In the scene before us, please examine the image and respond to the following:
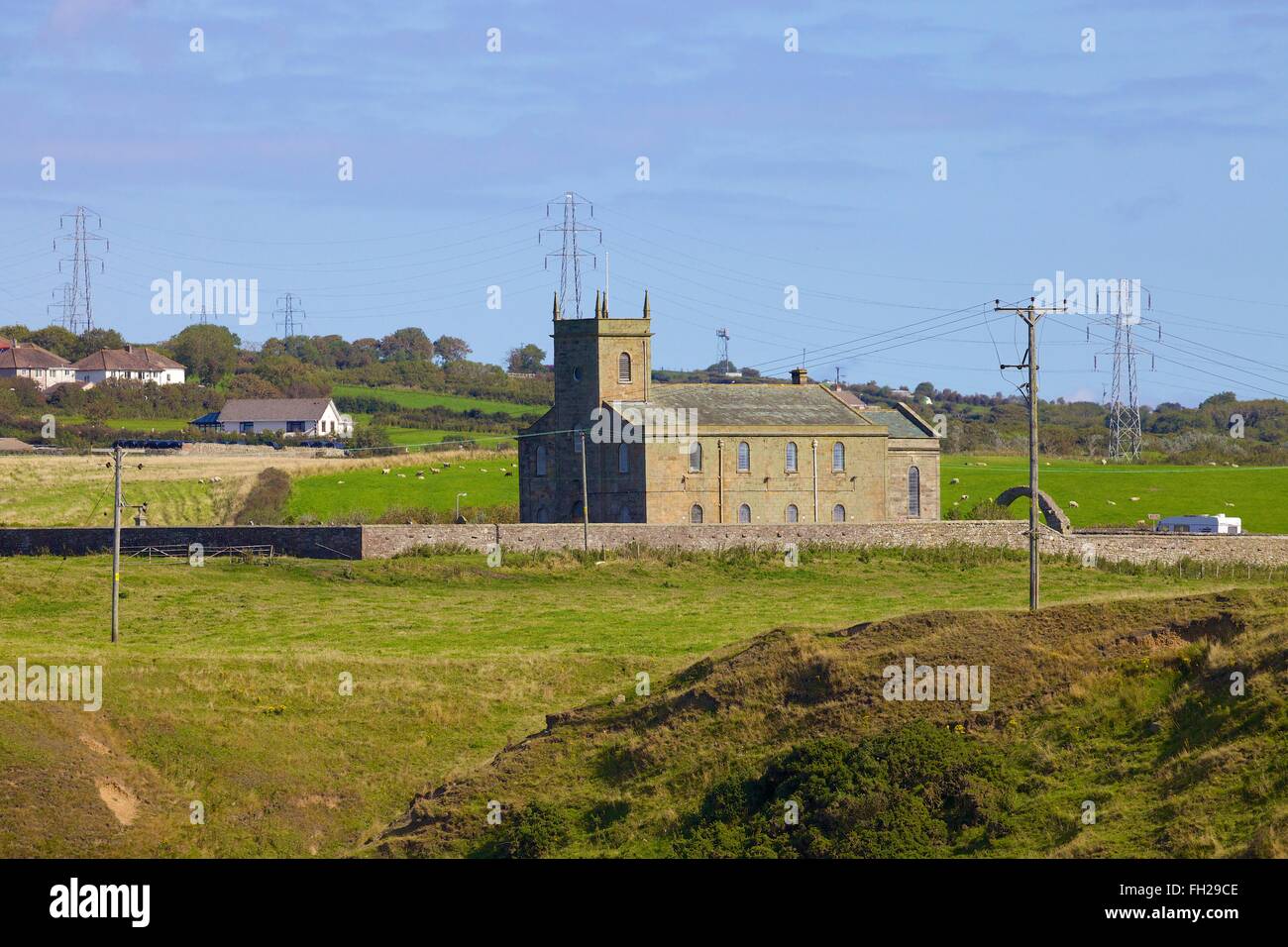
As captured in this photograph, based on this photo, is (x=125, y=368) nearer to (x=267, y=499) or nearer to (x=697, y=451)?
(x=267, y=499)

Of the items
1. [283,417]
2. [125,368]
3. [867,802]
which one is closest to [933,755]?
[867,802]

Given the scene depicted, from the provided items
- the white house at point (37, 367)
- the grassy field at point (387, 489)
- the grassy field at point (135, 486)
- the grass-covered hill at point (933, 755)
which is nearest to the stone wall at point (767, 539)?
the grassy field at point (387, 489)

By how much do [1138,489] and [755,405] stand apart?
2972cm

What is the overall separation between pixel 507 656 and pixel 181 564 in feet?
67.5

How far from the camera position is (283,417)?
131m

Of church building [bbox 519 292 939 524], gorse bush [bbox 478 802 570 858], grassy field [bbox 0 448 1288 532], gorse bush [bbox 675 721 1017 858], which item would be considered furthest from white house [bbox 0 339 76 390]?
gorse bush [bbox 675 721 1017 858]

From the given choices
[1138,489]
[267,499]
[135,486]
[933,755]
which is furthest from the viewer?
[1138,489]

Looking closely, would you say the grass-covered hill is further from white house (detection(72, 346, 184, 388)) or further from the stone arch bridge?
white house (detection(72, 346, 184, 388))

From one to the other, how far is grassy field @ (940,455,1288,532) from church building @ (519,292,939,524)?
511 inches

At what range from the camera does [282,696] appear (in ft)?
123

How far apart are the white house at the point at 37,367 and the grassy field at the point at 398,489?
71557 mm
